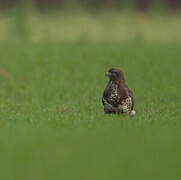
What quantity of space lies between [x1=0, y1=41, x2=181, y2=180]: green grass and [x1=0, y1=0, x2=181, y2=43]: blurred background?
3161 centimetres

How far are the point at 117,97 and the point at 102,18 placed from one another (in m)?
57.3

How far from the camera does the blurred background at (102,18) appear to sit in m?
58.3

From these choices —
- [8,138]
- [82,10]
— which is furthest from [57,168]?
[82,10]

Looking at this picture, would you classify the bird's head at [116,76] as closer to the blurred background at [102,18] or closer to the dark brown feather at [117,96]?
the dark brown feather at [117,96]

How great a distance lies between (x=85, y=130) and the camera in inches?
380

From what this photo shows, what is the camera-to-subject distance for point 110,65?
2783cm

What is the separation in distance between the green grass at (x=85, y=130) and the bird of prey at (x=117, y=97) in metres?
0.30

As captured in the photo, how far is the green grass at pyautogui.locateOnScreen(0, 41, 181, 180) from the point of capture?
659 cm

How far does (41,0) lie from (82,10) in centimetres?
726

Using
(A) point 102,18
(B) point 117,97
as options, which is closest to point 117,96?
(B) point 117,97

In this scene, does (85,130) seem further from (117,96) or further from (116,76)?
(116,76)

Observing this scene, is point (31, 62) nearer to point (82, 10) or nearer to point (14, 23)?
point (14, 23)

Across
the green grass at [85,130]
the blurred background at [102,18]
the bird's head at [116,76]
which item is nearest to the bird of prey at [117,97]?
the bird's head at [116,76]

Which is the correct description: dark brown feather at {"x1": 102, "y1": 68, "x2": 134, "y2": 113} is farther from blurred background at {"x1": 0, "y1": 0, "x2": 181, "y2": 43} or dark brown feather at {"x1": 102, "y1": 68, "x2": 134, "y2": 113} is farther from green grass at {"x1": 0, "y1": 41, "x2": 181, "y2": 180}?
blurred background at {"x1": 0, "y1": 0, "x2": 181, "y2": 43}
